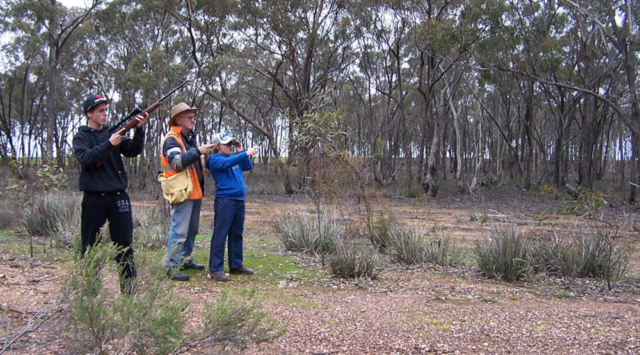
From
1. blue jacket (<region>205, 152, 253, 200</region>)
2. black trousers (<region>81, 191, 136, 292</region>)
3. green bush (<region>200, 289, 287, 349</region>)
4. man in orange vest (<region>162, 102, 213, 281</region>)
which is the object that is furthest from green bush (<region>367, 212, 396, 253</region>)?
green bush (<region>200, 289, 287, 349</region>)

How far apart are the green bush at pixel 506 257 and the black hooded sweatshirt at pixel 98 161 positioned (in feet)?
13.4

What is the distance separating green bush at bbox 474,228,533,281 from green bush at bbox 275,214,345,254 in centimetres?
181

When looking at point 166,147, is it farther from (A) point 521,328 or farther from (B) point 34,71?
(B) point 34,71

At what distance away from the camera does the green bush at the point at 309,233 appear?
6844 millimetres

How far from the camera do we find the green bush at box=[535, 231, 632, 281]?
5.73 meters

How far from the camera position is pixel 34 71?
33.4 metres

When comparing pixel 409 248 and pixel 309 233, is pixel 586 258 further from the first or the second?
pixel 309 233

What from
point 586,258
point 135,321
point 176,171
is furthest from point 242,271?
point 586,258

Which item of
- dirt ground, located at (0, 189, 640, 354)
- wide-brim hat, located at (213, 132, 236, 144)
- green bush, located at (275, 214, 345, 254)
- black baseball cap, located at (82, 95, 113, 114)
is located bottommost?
dirt ground, located at (0, 189, 640, 354)

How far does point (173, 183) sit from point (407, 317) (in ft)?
8.16

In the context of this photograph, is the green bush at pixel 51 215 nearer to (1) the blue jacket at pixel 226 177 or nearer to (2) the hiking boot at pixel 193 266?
(2) the hiking boot at pixel 193 266

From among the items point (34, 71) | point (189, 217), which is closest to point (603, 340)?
point (189, 217)

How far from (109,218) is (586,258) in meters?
5.08

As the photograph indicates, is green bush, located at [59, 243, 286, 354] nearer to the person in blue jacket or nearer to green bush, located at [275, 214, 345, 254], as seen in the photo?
the person in blue jacket
